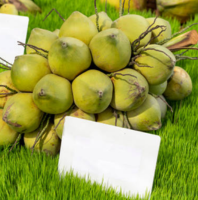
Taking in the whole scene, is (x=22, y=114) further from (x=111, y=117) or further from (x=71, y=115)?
(x=111, y=117)

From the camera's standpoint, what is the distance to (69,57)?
74 cm

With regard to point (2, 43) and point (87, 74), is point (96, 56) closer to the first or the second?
point (87, 74)

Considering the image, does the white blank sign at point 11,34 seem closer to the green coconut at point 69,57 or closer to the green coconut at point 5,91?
the green coconut at point 5,91

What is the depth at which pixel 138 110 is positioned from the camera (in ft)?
2.67

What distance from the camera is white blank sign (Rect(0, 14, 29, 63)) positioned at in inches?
50.6

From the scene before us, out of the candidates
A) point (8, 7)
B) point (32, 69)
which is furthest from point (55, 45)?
point (8, 7)

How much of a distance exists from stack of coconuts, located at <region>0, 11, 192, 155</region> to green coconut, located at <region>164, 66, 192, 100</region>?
18 cm

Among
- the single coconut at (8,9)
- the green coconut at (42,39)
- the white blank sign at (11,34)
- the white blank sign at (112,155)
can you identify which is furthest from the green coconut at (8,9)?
the white blank sign at (112,155)

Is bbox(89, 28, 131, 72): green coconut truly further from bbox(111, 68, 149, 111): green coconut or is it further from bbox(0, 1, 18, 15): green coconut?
bbox(0, 1, 18, 15): green coconut

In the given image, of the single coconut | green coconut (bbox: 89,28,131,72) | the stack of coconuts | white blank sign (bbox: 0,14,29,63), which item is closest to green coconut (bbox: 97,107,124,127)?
the stack of coconuts

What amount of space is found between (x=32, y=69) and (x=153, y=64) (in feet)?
1.03

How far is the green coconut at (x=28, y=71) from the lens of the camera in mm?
782

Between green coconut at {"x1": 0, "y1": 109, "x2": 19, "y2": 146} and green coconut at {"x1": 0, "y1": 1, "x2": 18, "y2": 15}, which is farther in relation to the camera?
green coconut at {"x1": 0, "y1": 1, "x2": 18, "y2": 15}

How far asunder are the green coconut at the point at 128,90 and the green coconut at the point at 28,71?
0.63 feet
